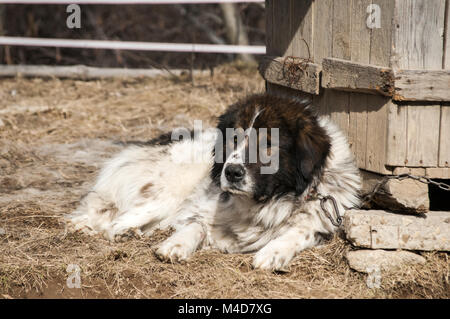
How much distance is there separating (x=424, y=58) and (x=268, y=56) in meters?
1.78

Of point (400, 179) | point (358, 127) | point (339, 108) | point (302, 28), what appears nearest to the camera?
point (400, 179)

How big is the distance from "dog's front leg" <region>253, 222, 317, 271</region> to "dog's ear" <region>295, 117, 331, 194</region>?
11.8 inches

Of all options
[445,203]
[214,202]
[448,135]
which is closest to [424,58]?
[448,135]

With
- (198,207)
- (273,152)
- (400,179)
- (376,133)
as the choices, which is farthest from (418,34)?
(198,207)

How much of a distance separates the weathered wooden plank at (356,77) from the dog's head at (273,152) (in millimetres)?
390

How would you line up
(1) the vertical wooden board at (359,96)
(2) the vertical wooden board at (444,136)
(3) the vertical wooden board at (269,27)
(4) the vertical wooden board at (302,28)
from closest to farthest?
(2) the vertical wooden board at (444,136) → (1) the vertical wooden board at (359,96) → (4) the vertical wooden board at (302,28) → (3) the vertical wooden board at (269,27)

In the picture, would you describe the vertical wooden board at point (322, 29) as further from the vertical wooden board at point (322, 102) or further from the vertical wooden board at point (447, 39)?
the vertical wooden board at point (447, 39)

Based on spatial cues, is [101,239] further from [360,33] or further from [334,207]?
[360,33]

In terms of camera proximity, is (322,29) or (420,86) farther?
(322,29)

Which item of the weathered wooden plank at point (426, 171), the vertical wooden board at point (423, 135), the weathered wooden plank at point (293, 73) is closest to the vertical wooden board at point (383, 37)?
the vertical wooden board at point (423, 135)

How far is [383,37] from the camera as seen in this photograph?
412 centimetres

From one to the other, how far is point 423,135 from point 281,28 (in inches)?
72.3

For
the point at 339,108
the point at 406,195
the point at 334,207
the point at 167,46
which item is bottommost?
the point at 334,207

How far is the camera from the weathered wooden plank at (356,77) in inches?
160
